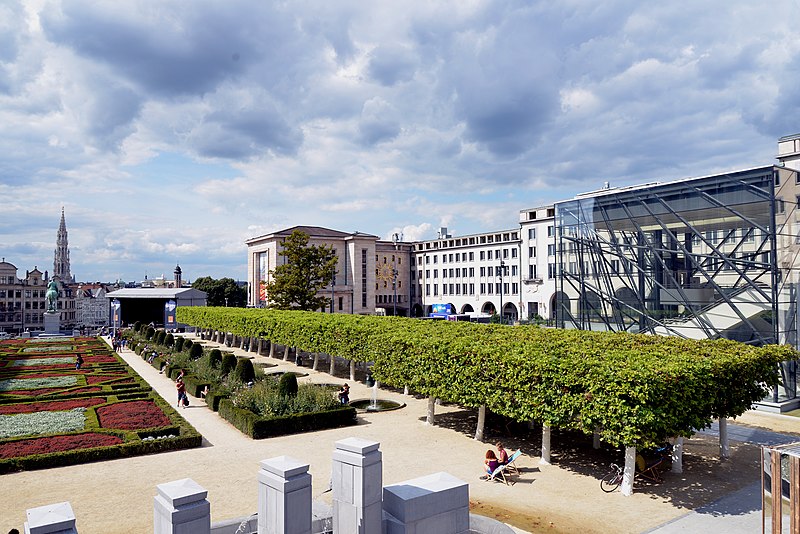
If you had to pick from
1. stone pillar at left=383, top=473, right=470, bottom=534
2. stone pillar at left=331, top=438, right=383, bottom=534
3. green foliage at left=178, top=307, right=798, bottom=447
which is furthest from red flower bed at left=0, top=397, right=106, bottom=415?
stone pillar at left=383, top=473, right=470, bottom=534

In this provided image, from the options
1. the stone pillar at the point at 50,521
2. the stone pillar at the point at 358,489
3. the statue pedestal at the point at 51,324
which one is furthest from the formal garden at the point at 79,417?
the statue pedestal at the point at 51,324

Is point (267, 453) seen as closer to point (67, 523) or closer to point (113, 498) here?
point (113, 498)

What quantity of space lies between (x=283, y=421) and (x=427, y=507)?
13371 millimetres

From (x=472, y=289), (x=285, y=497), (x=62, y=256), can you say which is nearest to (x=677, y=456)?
(x=285, y=497)

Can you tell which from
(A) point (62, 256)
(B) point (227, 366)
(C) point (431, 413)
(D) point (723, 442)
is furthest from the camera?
(A) point (62, 256)

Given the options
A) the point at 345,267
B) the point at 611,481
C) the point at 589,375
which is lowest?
the point at 611,481

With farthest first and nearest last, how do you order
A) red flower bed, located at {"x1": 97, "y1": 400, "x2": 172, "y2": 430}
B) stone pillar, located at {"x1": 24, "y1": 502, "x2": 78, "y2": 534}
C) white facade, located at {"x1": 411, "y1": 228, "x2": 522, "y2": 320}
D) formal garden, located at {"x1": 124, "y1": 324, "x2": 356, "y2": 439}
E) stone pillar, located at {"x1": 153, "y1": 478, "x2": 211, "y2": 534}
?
1. white facade, located at {"x1": 411, "y1": 228, "x2": 522, "y2": 320}
2. red flower bed, located at {"x1": 97, "y1": 400, "x2": 172, "y2": 430}
3. formal garden, located at {"x1": 124, "y1": 324, "x2": 356, "y2": 439}
4. stone pillar, located at {"x1": 153, "y1": 478, "x2": 211, "y2": 534}
5. stone pillar, located at {"x1": 24, "y1": 502, "x2": 78, "y2": 534}

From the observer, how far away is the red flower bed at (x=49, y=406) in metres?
28.1

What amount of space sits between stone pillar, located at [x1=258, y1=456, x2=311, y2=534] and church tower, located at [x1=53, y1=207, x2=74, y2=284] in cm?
20780

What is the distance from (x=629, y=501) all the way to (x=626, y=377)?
12.3 ft

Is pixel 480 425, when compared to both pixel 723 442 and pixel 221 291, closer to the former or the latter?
pixel 723 442

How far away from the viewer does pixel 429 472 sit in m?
18.5

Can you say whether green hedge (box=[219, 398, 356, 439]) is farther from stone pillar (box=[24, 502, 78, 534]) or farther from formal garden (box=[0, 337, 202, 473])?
stone pillar (box=[24, 502, 78, 534])

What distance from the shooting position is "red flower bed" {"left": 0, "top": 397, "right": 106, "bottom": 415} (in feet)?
92.2
